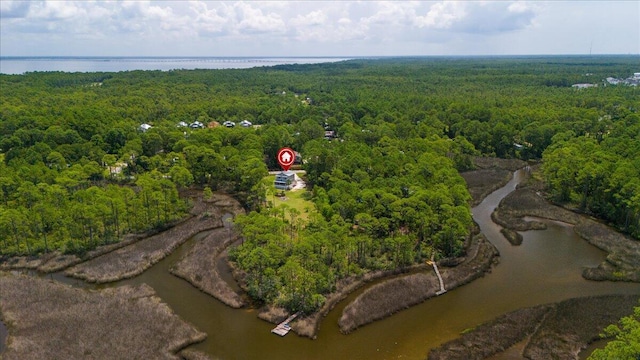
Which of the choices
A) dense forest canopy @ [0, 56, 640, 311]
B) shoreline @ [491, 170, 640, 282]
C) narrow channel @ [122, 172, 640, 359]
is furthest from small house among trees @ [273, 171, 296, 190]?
shoreline @ [491, 170, 640, 282]

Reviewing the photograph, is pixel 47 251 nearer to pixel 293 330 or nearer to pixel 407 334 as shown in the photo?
pixel 293 330

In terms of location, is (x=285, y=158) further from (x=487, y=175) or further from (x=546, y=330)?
(x=546, y=330)

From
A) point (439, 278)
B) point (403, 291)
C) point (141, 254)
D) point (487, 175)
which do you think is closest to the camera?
point (403, 291)

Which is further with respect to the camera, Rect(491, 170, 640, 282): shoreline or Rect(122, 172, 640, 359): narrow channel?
Rect(491, 170, 640, 282): shoreline

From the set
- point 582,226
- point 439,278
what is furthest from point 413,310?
point 582,226

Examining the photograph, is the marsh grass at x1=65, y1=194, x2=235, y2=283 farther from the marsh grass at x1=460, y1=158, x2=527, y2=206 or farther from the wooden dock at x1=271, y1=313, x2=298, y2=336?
the marsh grass at x1=460, y1=158, x2=527, y2=206

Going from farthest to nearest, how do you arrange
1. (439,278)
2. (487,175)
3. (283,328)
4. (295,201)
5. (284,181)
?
1. (487,175)
2. (284,181)
3. (295,201)
4. (439,278)
5. (283,328)

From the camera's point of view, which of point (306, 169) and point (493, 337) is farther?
point (306, 169)
